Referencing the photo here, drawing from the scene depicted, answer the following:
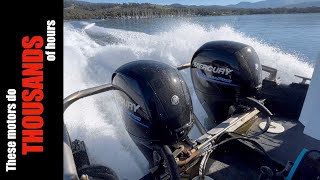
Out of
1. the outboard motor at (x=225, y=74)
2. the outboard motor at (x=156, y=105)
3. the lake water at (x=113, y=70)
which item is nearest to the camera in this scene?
the outboard motor at (x=156, y=105)

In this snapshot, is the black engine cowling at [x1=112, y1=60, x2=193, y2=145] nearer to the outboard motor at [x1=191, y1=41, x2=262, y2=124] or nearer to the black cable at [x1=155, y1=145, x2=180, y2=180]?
the black cable at [x1=155, y1=145, x2=180, y2=180]

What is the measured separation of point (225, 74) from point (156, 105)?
139 cm

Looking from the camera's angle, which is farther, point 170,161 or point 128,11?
point 128,11

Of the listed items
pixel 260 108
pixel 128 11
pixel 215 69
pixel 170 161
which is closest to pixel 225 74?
pixel 215 69

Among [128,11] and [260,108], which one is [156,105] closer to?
[260,108]

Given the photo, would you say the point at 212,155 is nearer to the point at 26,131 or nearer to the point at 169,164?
the point at 169,164

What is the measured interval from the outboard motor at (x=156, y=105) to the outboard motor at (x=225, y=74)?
1.07m

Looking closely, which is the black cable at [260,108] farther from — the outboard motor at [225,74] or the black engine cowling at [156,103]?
the black engine cowling at [156,103]

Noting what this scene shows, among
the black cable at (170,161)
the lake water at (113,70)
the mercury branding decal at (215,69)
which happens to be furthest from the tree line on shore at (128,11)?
the black cable at (170,161)

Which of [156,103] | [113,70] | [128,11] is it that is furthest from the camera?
[128,11]

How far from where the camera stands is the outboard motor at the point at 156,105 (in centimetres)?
274

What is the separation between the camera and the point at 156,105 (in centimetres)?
273

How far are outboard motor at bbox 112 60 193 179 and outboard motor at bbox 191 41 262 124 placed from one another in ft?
3.51

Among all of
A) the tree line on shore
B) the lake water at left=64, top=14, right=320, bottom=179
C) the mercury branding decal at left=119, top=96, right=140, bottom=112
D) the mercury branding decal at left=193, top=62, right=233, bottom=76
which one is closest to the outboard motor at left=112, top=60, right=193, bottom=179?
the mercury branding decal at left=119, top=96, right=140, bottom=112
